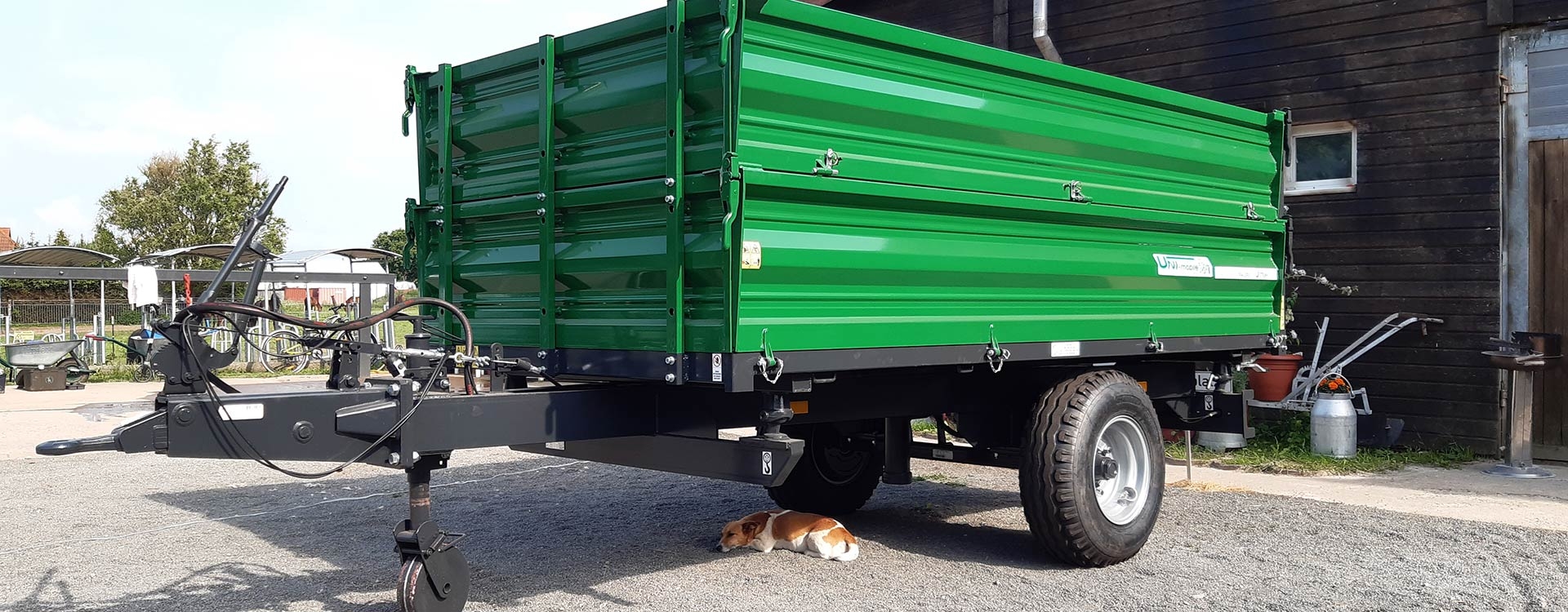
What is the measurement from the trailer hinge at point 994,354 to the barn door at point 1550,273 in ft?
21.0

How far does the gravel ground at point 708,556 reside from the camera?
522 centimetres

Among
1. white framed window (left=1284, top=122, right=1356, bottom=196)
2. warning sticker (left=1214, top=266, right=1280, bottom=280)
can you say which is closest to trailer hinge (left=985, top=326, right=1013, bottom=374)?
warning sticker (left=1214, top=266, right=1280, bottom=280)

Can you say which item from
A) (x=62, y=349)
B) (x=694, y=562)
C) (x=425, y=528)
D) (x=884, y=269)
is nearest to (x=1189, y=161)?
(x=884, y=269)

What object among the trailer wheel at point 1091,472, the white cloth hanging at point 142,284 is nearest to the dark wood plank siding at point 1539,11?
the trailer wheel at point 1091,472

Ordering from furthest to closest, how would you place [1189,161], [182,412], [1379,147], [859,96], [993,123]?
[1379,147]
[1189,161]
[993,123]
[859,96]
[182,412]

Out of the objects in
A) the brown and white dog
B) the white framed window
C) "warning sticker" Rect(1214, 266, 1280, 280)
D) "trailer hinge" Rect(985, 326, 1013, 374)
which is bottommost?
the brown and white dog

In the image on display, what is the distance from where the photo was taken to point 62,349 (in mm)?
18172

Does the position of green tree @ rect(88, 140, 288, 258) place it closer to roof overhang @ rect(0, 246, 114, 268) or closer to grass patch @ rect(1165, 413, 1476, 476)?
roof overhang @ rect(0, 246, 114, 268)

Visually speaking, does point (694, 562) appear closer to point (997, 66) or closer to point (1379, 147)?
point (997, 66)

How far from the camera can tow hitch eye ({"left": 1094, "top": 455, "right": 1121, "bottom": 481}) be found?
19.5 ft

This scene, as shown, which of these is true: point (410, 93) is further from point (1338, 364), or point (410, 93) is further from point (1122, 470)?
point (1338, 364)

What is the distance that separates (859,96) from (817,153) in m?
0.36

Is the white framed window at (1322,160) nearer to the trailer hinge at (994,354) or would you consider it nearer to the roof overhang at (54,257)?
the trailer hinge at (994,354)

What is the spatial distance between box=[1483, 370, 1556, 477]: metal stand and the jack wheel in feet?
25.2
